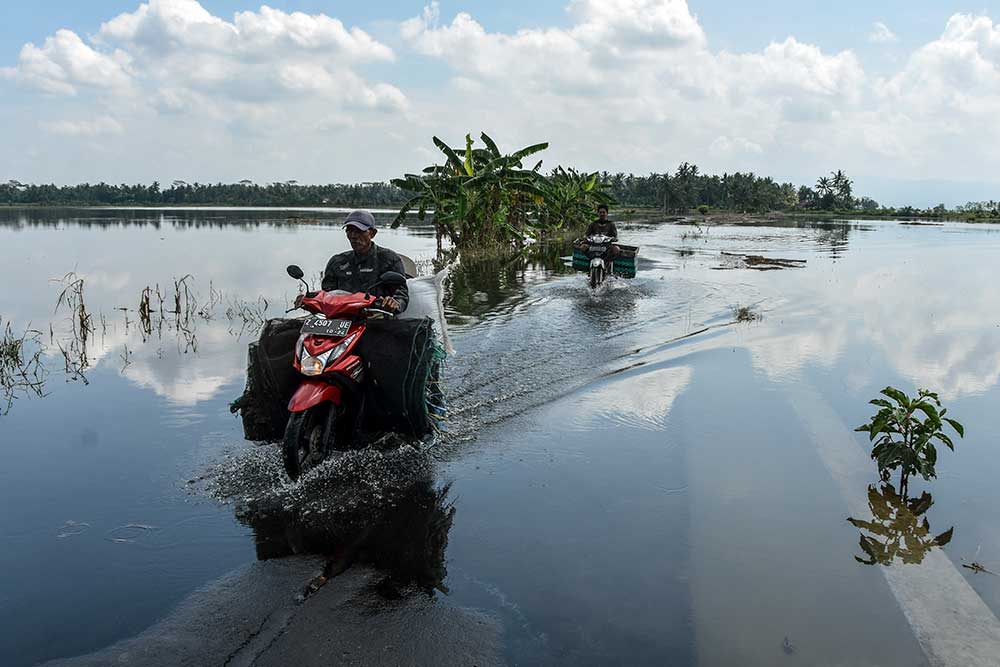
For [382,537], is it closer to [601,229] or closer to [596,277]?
[596,277]

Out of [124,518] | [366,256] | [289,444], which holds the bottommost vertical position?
[124,518]

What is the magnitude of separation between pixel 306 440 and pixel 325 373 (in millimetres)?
582

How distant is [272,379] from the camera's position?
5559 millimetres

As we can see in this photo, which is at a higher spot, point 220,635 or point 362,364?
point 362,364

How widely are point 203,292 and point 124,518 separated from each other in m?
13.7

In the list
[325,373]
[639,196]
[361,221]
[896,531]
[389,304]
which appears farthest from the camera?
[639,196]

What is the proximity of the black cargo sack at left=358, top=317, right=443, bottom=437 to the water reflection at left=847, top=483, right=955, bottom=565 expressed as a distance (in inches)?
125

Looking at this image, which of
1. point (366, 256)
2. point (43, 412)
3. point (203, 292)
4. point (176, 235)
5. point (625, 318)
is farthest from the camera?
point (176, 235)

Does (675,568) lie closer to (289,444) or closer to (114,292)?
(289,444)

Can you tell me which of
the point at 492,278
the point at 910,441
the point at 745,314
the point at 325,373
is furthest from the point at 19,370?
the point at 492,278

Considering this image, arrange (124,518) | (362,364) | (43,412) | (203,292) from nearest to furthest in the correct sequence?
(124,518) < (362,364) < (43,412) < (203,292)

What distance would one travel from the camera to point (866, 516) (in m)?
5.01

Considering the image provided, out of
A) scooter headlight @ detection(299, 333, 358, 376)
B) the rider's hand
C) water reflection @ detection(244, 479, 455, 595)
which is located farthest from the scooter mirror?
water reflection @ detection(244, 479, 455, 595)

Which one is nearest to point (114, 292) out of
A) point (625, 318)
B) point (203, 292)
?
point (203, 292)
